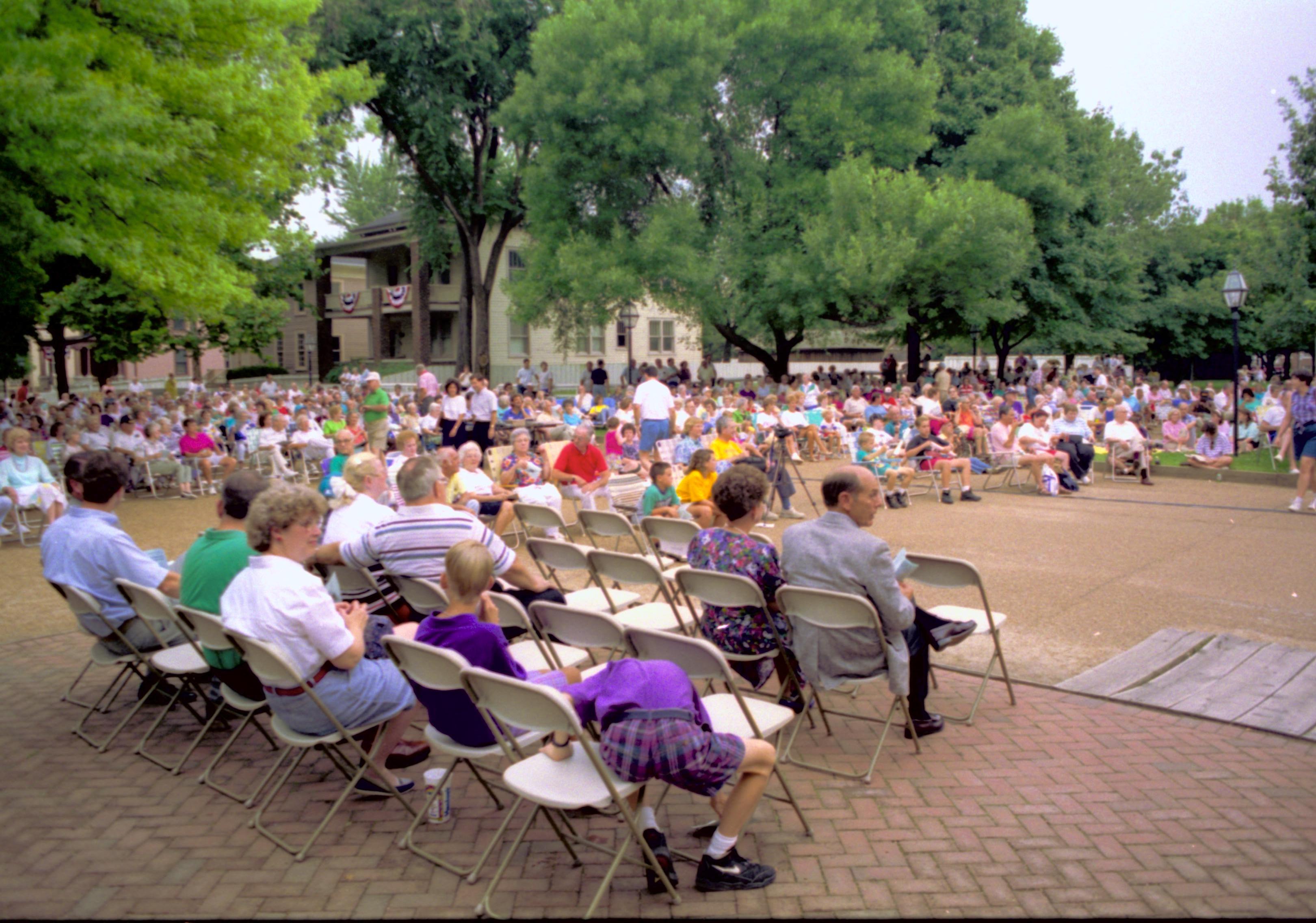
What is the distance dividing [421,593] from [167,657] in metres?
1.24

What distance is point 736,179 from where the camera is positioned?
2644 cm

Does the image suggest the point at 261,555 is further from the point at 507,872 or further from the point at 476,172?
the point at 476,172

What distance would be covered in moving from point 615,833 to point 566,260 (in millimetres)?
22765

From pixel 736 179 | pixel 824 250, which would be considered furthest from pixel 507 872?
pixel 736 179

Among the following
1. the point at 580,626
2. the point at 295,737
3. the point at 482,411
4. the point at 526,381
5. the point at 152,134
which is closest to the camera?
the point at 295,737

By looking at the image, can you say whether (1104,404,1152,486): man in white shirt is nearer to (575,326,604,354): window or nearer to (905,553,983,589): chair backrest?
(905,553,983,589): chair backrest

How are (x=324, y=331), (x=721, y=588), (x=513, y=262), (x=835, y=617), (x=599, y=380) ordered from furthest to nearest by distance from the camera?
1. (x=324, y=331)
2. (x=513, y=262)
3. (x=599, y=380)
4. (x=721, y=588)
5. (x=835, y=617)

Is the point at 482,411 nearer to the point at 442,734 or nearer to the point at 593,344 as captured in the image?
the point at 442,734

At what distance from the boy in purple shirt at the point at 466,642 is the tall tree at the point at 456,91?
24.9m

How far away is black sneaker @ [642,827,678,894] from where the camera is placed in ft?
10.4

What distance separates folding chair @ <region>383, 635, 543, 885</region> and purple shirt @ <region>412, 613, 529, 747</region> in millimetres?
26

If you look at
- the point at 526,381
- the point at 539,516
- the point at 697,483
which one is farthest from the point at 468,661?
the point at 526,381

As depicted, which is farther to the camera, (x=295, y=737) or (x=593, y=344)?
(x=593, y=344)

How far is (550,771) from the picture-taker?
3.11 metres
